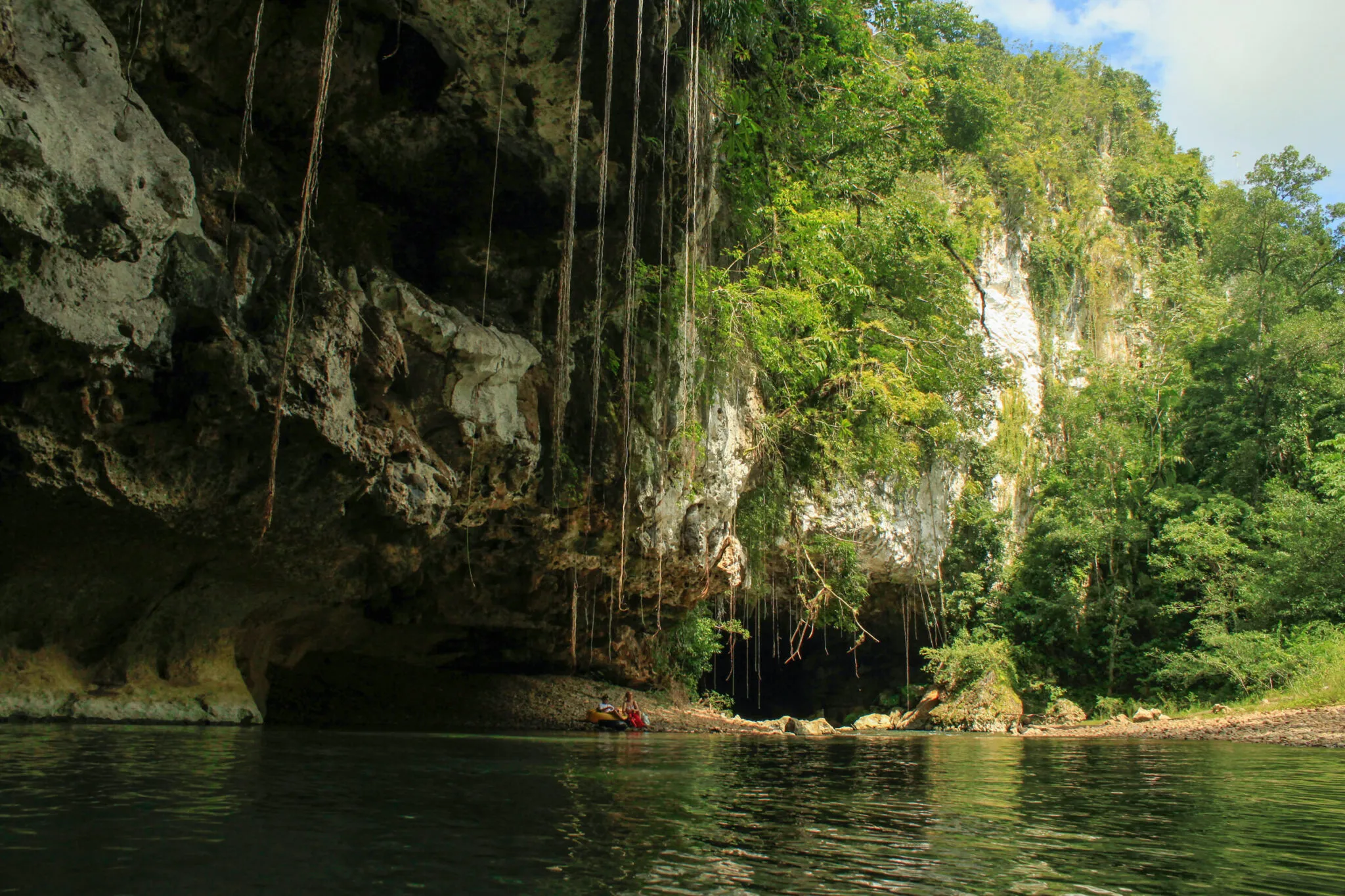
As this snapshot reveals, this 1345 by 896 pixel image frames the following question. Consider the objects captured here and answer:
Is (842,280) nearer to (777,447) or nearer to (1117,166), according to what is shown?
(777,447)

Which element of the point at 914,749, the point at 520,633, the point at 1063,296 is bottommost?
the point at 914,749

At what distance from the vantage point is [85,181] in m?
7.01

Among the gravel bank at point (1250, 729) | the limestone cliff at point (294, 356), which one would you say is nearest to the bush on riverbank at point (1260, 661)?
the gravel bank at point (1250, 729)

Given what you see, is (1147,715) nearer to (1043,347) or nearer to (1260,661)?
(1260,661)

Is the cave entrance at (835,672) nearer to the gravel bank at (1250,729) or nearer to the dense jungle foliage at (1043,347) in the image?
the dense jungle foliage at (1043,347)

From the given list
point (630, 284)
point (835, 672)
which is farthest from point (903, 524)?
point (630, 284)

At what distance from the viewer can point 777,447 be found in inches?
614

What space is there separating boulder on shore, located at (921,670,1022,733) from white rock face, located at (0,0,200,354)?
2070cm

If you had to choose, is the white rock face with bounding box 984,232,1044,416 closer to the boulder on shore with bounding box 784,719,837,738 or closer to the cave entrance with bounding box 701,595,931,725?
the cave entrance with bounding box 701,595,931,725

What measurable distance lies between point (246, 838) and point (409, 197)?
8909 mm

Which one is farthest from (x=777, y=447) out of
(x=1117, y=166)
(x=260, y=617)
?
(x=1117, y=166)

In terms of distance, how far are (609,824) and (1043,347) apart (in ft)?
95.0

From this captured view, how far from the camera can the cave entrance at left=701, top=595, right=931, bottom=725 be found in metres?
26.5

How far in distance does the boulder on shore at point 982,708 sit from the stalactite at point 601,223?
14805 millimetres
